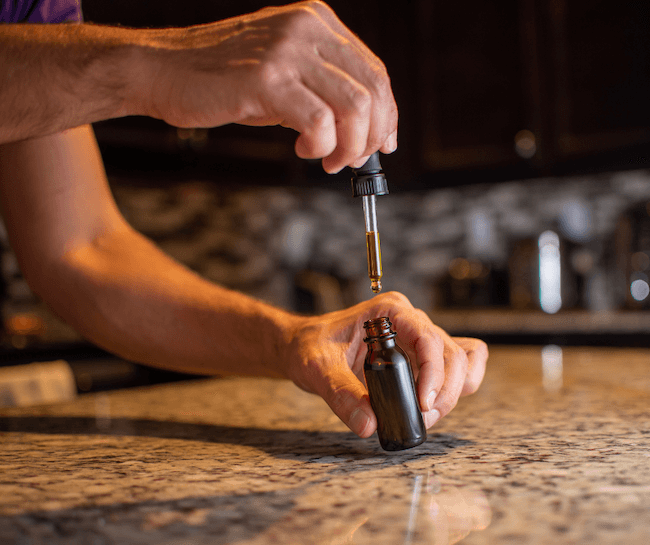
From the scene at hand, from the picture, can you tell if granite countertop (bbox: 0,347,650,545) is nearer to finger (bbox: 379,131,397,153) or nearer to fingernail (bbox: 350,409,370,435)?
fingernail (bbox: 350,409,370,435)

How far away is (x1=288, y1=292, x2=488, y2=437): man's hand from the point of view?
60 centimetres

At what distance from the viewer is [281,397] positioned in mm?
982

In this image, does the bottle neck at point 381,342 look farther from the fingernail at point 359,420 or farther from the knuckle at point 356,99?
the knuckle at point 356,99

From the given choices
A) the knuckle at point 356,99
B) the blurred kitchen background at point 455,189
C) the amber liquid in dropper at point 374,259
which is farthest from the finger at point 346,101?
the blurred kitchen background at point 455,189

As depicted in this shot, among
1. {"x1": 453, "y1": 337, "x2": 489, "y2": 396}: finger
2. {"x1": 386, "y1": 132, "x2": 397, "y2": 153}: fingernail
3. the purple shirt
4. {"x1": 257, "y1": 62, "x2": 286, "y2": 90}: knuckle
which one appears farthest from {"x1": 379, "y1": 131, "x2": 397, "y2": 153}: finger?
the purple shirt

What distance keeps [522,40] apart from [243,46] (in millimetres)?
2267

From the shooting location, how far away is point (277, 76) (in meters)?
0.50

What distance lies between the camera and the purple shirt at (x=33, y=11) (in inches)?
35.4

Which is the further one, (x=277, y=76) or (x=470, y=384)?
(x=470, y=384)

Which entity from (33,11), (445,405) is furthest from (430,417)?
(33,11)

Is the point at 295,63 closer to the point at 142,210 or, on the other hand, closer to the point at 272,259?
the point at 142,210

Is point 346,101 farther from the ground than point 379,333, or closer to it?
farther from the ground

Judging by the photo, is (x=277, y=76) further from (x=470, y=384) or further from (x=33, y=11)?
(x=33, y=11)

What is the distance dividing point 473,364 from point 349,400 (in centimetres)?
19
